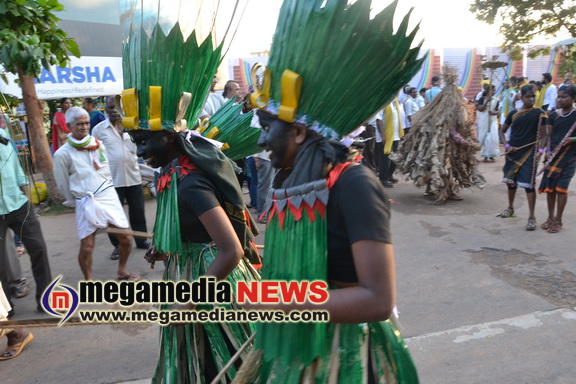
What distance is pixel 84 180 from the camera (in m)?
4.42

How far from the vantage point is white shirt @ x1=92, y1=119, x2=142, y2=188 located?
545cm

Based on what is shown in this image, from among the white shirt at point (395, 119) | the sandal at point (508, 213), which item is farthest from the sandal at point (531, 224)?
the white shirt at point (395, 119)

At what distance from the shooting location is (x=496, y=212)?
695cm

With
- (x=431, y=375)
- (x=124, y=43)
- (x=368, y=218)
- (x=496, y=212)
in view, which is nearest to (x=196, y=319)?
(x=368, y=218)

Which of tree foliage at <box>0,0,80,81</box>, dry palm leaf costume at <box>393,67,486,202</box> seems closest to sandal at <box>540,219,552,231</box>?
dry palm leaf costume at <box>393,67,486,202</box>

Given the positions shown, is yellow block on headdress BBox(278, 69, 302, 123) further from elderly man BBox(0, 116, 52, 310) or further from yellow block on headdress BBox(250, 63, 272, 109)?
elderly man BBox(0, 116, 52, 310)

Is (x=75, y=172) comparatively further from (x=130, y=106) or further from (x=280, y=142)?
(x=280, y=142)

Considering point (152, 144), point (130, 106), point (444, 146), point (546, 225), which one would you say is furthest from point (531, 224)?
point (130, 106)

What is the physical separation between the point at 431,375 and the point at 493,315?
3.46 feet

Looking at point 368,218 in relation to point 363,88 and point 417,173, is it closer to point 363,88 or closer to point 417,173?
point 363,88

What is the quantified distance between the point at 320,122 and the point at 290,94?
12cm

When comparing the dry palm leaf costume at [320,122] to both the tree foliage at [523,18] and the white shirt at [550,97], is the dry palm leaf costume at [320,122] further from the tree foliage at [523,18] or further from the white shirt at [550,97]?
the tree foliage at [523,18]

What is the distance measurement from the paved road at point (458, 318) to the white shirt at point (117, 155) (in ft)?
3.10

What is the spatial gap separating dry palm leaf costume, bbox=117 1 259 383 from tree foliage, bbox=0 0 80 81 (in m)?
0.80
